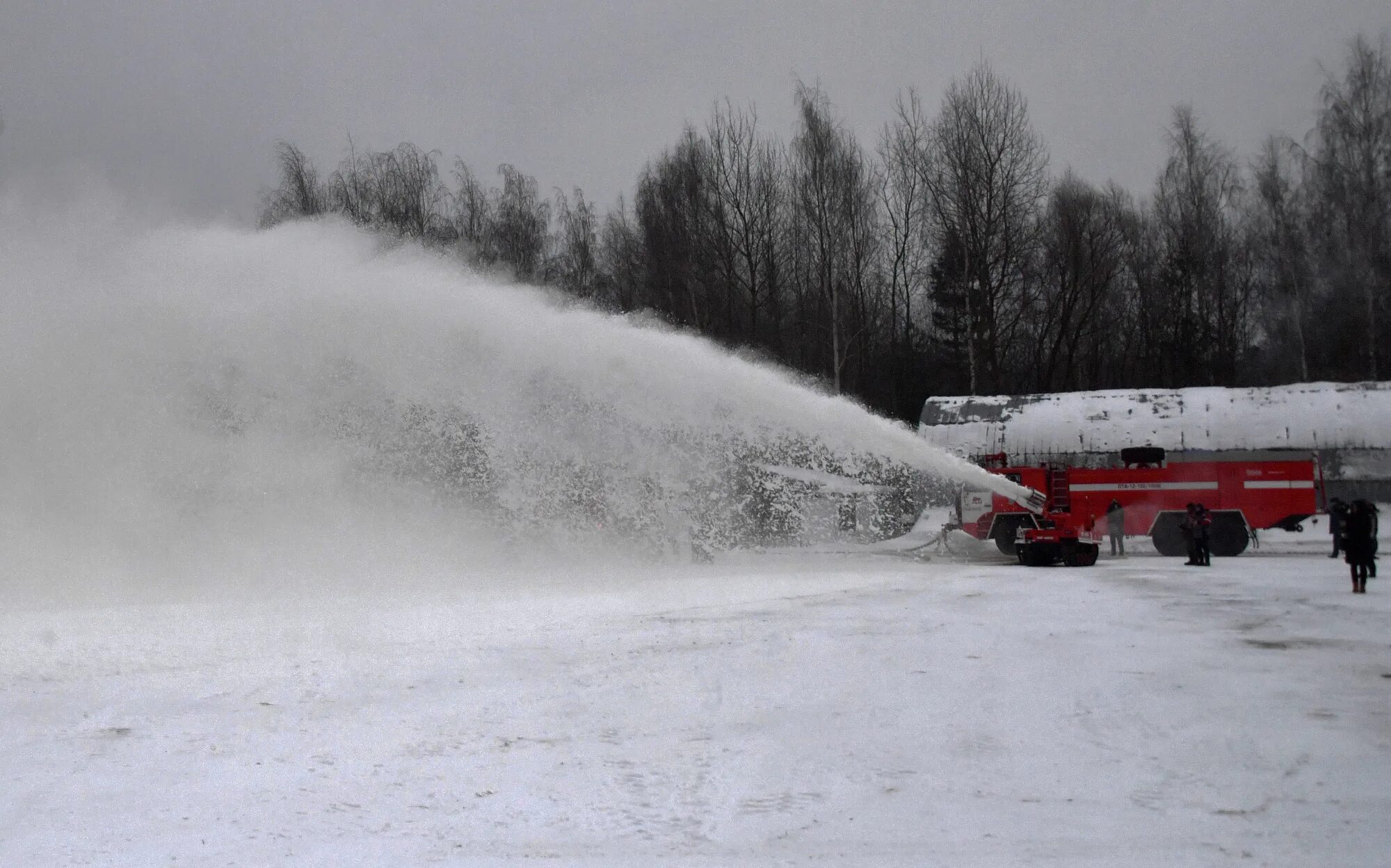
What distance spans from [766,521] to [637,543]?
4459mm

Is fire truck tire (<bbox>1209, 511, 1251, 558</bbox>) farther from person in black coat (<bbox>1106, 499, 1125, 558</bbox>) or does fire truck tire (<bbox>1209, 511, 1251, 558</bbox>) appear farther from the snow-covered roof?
the snow-covered roof

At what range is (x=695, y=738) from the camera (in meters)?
7.64

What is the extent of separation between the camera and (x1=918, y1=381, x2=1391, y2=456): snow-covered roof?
3089 cm

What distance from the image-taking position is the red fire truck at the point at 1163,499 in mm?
24500

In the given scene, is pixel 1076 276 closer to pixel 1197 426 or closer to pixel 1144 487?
pixel 1197 426

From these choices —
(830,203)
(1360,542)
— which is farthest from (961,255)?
(1360,542)

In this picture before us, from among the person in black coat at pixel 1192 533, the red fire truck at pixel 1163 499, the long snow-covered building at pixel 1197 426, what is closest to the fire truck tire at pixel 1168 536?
the red fire truck at pixel 1163 499

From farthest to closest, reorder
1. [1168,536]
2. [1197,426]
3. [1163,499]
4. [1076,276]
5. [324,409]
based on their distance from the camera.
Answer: [1076,276] → [1197,426] → [1168,536] → [1163,499] → [324,409]

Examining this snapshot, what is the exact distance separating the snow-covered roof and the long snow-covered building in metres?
0.03

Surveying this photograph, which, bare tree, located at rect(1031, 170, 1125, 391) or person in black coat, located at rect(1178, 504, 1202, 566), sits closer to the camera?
person in black coat, located at rect(1178, 504, 1202, 566)

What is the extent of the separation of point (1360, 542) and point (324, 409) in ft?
59.9

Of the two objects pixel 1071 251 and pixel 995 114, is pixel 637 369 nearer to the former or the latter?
pixel 995 114

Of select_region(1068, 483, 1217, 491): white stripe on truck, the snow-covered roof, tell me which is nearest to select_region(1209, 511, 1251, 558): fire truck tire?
select_region(1068, 483, 1217, 491): white stripe on truck

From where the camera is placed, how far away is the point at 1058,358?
184 ft
